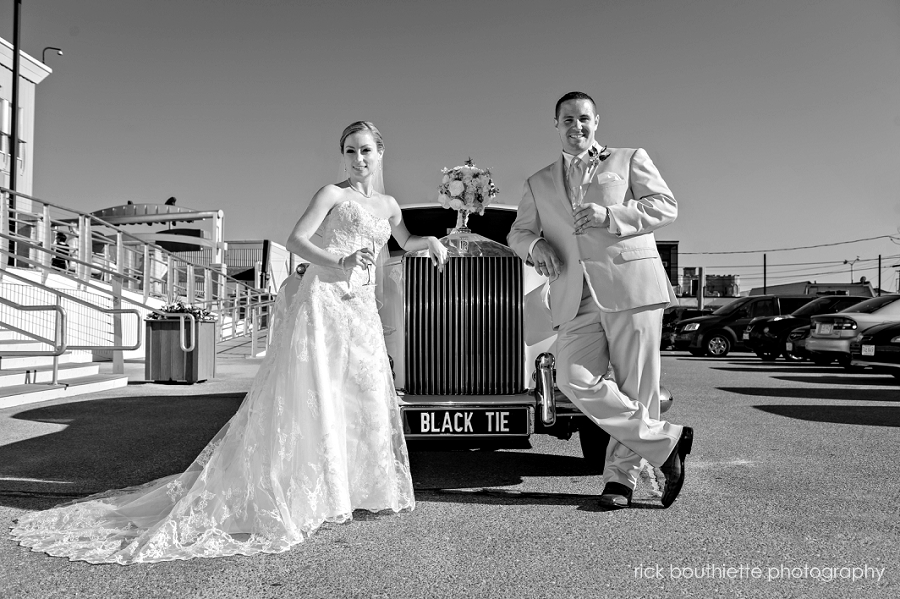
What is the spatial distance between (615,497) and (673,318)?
2416 cm

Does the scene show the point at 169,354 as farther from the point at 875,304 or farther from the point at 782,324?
the point at 782,324

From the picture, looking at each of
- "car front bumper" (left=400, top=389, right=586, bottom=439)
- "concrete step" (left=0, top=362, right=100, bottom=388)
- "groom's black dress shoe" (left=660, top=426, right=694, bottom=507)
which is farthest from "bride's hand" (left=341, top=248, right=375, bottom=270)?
"concrete step" (left=0, top=362, right=100, bottom=388)

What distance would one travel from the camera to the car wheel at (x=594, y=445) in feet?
16.1

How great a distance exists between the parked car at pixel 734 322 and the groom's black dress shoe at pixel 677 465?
17093 mm

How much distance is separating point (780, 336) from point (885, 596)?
52.8 ft

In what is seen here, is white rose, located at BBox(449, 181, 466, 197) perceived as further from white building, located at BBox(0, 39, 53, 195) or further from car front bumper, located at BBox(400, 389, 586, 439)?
white building, located at BBox(0, 39, 53, 195)

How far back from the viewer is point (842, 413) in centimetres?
816

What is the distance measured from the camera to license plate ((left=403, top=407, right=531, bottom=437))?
427 centimetres

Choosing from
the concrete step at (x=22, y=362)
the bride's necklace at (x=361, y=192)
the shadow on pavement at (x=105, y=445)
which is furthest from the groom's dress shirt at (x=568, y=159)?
the concrete step at (x=22, y=362)

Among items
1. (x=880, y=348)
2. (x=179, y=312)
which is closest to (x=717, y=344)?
(x=880, y=348)

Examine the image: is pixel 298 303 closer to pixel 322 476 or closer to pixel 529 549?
pixel 322 476

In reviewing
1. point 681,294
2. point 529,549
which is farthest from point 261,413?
point 681,294

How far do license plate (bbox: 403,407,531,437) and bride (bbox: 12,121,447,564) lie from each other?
26cm

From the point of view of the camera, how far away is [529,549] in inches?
127
